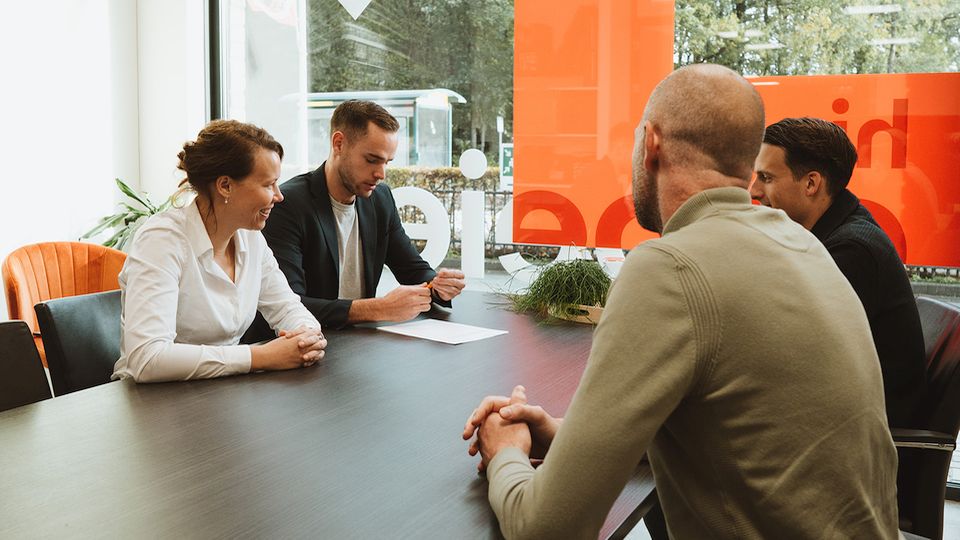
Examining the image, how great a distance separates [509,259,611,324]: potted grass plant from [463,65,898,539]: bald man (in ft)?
5.18

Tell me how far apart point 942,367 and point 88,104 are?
4752 millimetres

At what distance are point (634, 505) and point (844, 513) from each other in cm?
32

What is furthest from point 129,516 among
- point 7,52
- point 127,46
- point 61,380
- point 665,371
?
point 127,46

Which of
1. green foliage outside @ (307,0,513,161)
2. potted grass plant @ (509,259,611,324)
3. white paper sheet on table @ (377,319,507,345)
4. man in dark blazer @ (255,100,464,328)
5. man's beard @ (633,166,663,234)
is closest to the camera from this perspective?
man's beard @ (633,166,663,234)

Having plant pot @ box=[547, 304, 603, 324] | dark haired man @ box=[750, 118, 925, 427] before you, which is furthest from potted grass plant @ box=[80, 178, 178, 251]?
dark haired man @ box=[750, 118, 925, 427]

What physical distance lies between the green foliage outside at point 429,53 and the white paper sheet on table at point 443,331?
169cm

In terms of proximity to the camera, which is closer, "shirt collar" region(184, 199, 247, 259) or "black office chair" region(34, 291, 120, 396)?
"black office chair" region(34, 291, 120, 396)

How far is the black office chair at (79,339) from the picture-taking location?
6.55ft

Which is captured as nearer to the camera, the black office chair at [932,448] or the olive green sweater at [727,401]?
the olive green sweater at [727,401]

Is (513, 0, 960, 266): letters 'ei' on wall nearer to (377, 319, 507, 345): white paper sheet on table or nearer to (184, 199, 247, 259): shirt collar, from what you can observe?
(377, 319, 507, 345): white paper sheet on table

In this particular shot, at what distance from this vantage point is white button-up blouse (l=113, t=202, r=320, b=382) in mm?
1803

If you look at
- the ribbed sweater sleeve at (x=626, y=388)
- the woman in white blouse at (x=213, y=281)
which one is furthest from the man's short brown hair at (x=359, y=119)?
the ribbed sweater sleeve at (x=626, y=388)

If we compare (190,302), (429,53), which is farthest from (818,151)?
(429,53)

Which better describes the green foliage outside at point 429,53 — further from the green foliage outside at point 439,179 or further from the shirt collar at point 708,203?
the shirt collar at point 708,203
